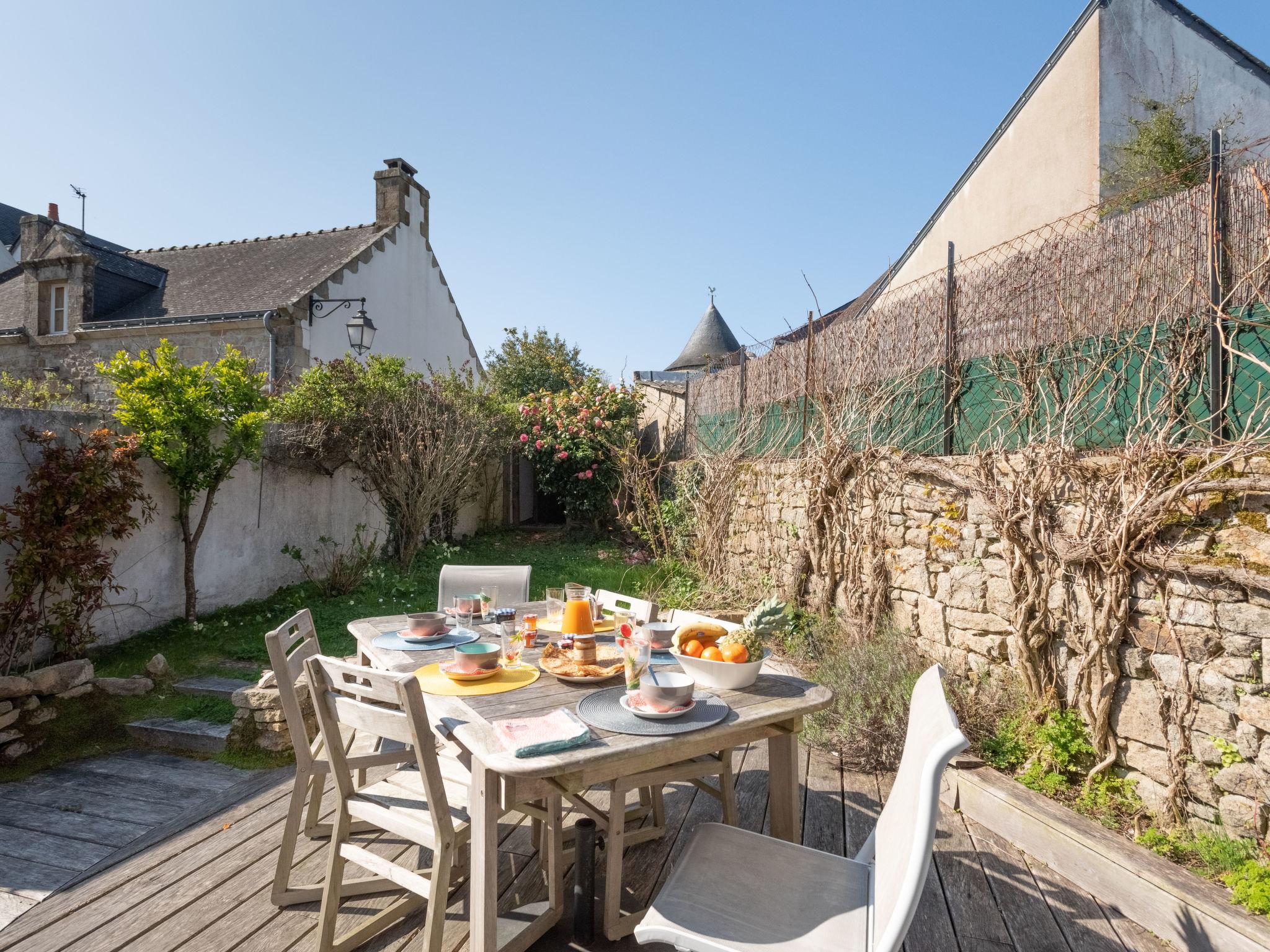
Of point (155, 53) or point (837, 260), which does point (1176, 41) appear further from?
point (155, 53)

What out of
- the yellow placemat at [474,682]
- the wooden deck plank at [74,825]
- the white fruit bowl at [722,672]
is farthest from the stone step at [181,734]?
the white fruit bowl at [722,672]

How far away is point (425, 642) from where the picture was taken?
9.18 feet

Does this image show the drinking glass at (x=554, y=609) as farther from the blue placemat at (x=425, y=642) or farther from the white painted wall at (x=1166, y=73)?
the white painted wall at (x=1166, y=73)

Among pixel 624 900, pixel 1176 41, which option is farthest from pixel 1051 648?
pixel 1176 41

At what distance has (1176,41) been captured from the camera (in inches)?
329

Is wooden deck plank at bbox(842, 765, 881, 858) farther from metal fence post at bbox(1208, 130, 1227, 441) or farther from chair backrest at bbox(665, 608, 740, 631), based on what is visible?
metal fence post at bbox(1208, 130, 1227, 441)

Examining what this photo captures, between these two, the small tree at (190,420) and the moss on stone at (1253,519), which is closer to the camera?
the moss on stone at (1253,519)

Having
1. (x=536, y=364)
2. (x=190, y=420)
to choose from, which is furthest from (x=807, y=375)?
(x=536, y=364)

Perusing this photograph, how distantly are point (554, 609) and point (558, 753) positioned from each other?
1505 mm

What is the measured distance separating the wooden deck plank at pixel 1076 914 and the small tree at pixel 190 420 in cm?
599

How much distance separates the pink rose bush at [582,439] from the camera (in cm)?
1065

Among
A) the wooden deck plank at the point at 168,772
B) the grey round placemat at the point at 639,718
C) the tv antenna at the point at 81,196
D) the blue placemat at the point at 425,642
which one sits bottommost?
the wooden deck plank at the point at 168,772

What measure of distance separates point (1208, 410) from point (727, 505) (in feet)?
15.4

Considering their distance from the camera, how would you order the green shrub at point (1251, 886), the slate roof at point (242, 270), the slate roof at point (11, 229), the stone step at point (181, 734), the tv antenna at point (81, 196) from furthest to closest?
the tv antenna at point (81, 196) → the slate roof at point (11, 229) → the slate roof at point (242, 270) → the stone step at point (181, 734) → the green shrub at point (1251, 886)
